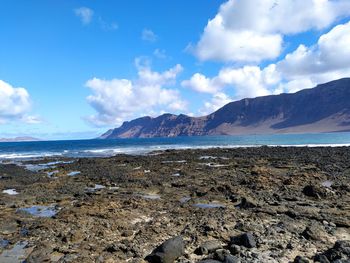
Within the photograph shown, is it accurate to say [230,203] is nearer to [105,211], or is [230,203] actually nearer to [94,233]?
[105,211]

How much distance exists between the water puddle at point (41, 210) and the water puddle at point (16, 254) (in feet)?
12.6

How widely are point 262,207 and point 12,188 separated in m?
16.8

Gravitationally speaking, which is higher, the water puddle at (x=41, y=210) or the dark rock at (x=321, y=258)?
the water puddle at (x=41, y=210)

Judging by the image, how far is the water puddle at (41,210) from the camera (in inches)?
A: 568

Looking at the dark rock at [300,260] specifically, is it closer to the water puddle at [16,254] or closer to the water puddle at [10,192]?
the water puddle at [16,254]

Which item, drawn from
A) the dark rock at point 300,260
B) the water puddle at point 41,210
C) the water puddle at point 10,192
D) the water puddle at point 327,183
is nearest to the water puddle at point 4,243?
the water puddle at point 41,210

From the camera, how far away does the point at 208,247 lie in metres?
9.38

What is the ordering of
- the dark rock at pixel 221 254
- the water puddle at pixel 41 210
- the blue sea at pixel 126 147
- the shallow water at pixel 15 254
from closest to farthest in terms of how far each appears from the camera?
the dark rock at pixel 221 254
the shallow water at pixel 15 254
the water puddle at pixel 41 210
the blue sea at pixel 126 147

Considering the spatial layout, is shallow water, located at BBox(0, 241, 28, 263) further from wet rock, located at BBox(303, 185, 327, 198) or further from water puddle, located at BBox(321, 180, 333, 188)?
water puddle, located at BBox(321, 180, 333, 188)

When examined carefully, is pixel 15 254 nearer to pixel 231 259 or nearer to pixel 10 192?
pixel 231 259

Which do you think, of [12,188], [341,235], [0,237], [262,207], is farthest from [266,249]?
[12,188]

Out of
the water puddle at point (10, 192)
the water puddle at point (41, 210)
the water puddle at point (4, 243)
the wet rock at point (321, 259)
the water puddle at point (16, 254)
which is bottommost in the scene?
the wet rock at point (321, 259)

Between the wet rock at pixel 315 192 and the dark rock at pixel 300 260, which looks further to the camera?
the wet rock at pixel 315 192

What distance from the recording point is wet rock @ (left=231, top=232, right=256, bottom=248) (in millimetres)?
9297
